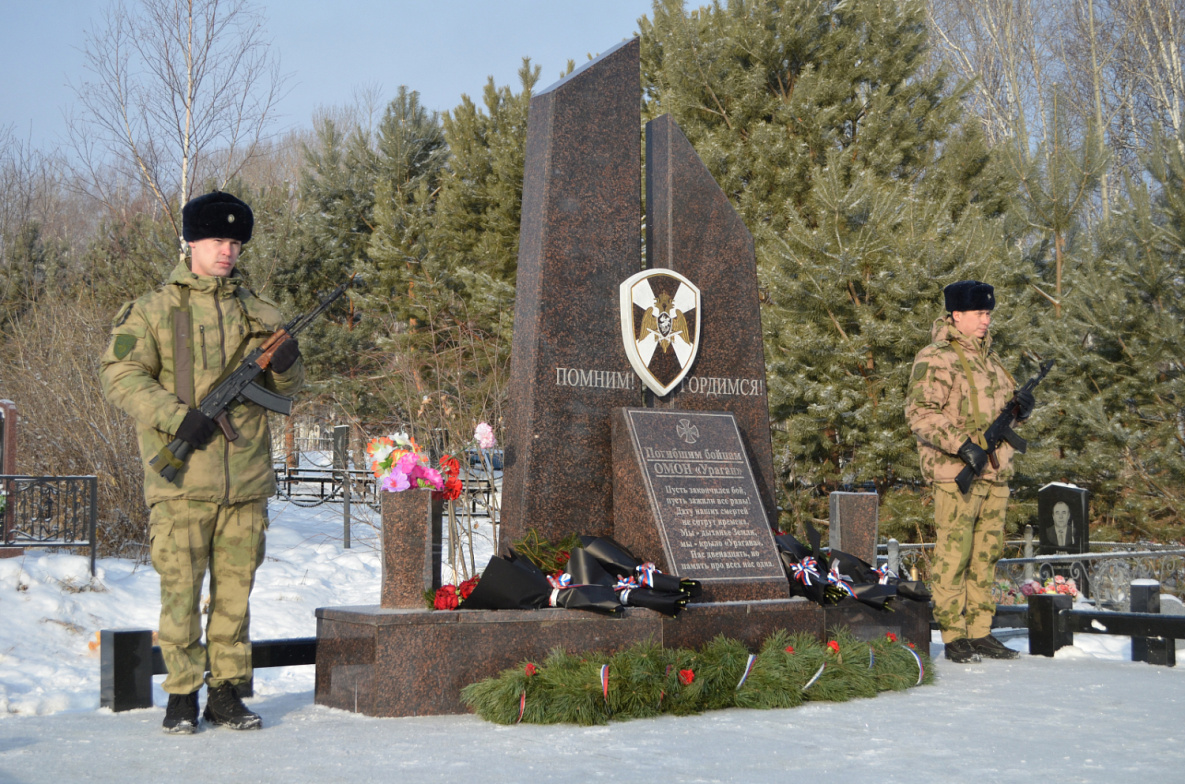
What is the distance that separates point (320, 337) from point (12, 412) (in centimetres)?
1403

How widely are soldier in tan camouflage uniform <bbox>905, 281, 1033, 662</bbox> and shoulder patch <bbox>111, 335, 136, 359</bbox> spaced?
4.08m

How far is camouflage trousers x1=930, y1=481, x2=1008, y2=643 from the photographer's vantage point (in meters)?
5.95

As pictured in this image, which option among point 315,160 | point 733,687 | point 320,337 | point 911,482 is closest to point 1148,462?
point 911,482

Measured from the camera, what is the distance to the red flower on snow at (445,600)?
4.63 m

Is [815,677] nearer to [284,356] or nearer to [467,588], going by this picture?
[467,588]

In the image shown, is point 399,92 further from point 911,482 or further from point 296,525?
point 911,482

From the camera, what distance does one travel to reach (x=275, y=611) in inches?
400

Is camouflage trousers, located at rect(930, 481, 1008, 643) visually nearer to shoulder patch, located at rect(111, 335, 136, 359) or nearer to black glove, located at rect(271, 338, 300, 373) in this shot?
black glove, located at rect(271, 338, 300, 373)

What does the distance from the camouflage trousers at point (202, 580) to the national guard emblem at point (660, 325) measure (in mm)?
2455

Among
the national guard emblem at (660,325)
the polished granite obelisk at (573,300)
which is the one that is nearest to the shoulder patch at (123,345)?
the polished granite obelisk at (573,300)

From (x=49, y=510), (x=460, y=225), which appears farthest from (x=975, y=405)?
(x=460, y=225)

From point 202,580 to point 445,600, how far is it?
104 cm

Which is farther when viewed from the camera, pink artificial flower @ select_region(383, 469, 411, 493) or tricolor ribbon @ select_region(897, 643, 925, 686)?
tricolor ribbon @ select_region(897, 643, 925, 686)

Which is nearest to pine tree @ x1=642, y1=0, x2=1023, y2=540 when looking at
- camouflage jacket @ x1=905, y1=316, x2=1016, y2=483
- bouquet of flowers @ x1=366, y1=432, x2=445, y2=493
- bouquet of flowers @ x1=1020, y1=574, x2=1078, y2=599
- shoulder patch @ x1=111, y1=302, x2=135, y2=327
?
bouquet of flowers @ x1=1020, y1=574, x2=1078, y2=599
